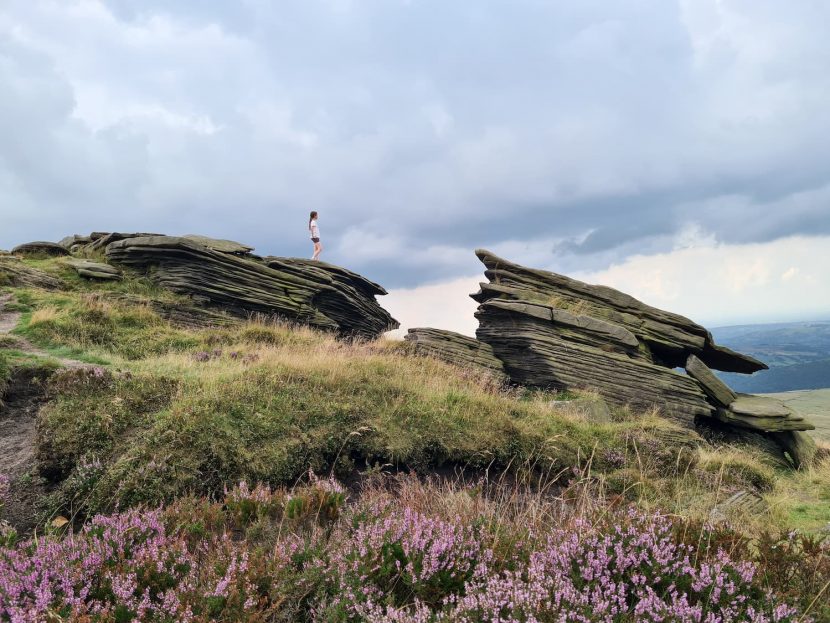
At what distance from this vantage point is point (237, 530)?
566cm

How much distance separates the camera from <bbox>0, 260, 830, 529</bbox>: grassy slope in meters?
7.70

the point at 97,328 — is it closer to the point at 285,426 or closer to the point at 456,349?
the point at 285,426

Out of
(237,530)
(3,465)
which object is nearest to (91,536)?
(237,530)

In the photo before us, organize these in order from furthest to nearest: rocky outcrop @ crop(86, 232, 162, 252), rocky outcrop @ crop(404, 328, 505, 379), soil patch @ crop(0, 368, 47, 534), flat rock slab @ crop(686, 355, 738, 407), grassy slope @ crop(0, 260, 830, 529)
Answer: rocky outcrop @ crop(86, 232, 162, 252) < flat rock slab @ crop(686, 355, 738, 407) < rocky outcrop @ crop(404, 328, 505, 379) < grassy slope @ crop(0, 260, 830, 529) < soil patch @ crop(0, 368, 47, 534)

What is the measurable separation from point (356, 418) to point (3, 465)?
599 centimetres

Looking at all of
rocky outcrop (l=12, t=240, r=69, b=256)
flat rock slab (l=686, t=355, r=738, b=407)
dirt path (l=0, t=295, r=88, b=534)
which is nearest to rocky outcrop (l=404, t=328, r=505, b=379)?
flat rock slab (l=686, t=355, r=738, b=407)

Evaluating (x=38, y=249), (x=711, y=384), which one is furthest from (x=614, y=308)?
(x=38, y=249)

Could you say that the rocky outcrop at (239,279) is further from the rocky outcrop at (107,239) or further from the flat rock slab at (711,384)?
the flat rock slab at (711,384)

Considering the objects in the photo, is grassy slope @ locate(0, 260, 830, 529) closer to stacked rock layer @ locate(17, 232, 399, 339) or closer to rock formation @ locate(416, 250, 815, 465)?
rock formation @ locate(416, 250, 815, 465)

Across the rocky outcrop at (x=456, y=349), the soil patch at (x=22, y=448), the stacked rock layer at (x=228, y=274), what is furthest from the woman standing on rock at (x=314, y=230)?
the soil patch at (x=22, y=448)

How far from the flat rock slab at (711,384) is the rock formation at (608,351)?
42 mm

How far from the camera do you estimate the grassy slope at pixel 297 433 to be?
770 cm

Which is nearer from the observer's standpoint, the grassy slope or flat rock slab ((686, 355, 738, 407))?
the grassy slope

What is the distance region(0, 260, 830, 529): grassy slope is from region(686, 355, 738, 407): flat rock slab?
16.9 feet
